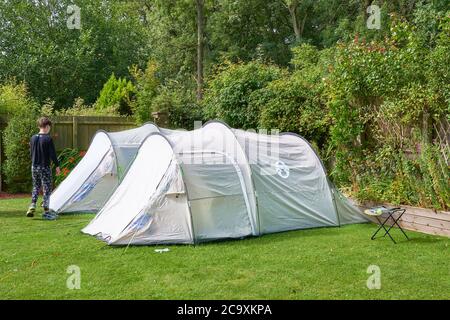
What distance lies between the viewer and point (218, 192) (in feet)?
21.7

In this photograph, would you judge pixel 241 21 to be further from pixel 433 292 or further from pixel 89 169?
pixel 433 292

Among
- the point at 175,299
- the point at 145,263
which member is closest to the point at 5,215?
the point at 145,263

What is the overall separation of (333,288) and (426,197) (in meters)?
3.10

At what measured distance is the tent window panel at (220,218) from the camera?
20.9 ft

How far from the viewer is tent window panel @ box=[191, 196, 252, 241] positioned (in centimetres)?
638

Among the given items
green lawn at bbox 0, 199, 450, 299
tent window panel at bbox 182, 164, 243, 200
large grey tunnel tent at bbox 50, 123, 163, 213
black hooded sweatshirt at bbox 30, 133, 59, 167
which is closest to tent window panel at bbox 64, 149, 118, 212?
large grey tunnel tent at bbox 50, 123, 163, 213

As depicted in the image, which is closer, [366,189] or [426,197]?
[426,197]

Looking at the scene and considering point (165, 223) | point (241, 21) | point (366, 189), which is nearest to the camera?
point (165, 223)

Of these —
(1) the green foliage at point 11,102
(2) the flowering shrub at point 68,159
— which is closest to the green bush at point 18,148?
(1) the green foliage at point 11,102

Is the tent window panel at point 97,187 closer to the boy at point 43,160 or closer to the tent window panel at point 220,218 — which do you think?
the boy at point 43,160

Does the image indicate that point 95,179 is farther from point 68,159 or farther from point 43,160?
point 68,159

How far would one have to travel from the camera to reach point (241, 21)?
2241cm

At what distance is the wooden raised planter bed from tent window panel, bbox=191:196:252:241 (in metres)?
2.31

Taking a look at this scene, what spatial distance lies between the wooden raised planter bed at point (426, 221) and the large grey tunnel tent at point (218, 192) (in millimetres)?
801
